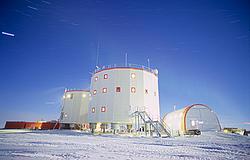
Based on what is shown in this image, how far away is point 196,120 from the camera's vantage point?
24.1 meters

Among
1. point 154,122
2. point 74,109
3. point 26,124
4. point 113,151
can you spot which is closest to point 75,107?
point 74,109

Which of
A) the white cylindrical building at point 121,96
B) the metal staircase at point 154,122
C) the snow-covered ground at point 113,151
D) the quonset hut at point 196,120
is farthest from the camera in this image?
the quonset hut at point 196,120

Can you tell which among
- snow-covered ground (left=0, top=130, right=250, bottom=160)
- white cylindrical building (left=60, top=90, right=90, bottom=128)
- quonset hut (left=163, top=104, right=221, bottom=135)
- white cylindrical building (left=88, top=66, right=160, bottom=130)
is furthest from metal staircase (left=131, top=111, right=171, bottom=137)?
white cylindrical building (left=60, top=90, right=90, bottom=128)

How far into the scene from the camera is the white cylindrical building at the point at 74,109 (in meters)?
34.5

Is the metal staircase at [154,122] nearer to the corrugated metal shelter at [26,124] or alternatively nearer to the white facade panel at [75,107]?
the white facade panel at [75,107]

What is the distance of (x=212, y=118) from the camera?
24.9 m

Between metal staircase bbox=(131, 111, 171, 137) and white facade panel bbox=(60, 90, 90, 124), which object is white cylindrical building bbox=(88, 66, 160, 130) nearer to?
metal staircase bbox=(131, 111, 171, 137)

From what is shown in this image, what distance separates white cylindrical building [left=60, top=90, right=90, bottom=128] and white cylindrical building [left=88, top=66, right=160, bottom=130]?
10.8 meters

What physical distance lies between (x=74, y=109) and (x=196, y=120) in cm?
2366

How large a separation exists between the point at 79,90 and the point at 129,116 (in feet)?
58.9

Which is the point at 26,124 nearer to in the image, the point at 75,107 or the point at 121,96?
the point at 75,107

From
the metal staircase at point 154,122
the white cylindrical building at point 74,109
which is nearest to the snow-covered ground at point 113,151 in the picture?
the metal staircase at point 154,122

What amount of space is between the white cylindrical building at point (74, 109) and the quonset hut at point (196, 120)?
62.2 ft

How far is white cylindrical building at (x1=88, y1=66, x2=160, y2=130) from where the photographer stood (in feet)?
73.9
